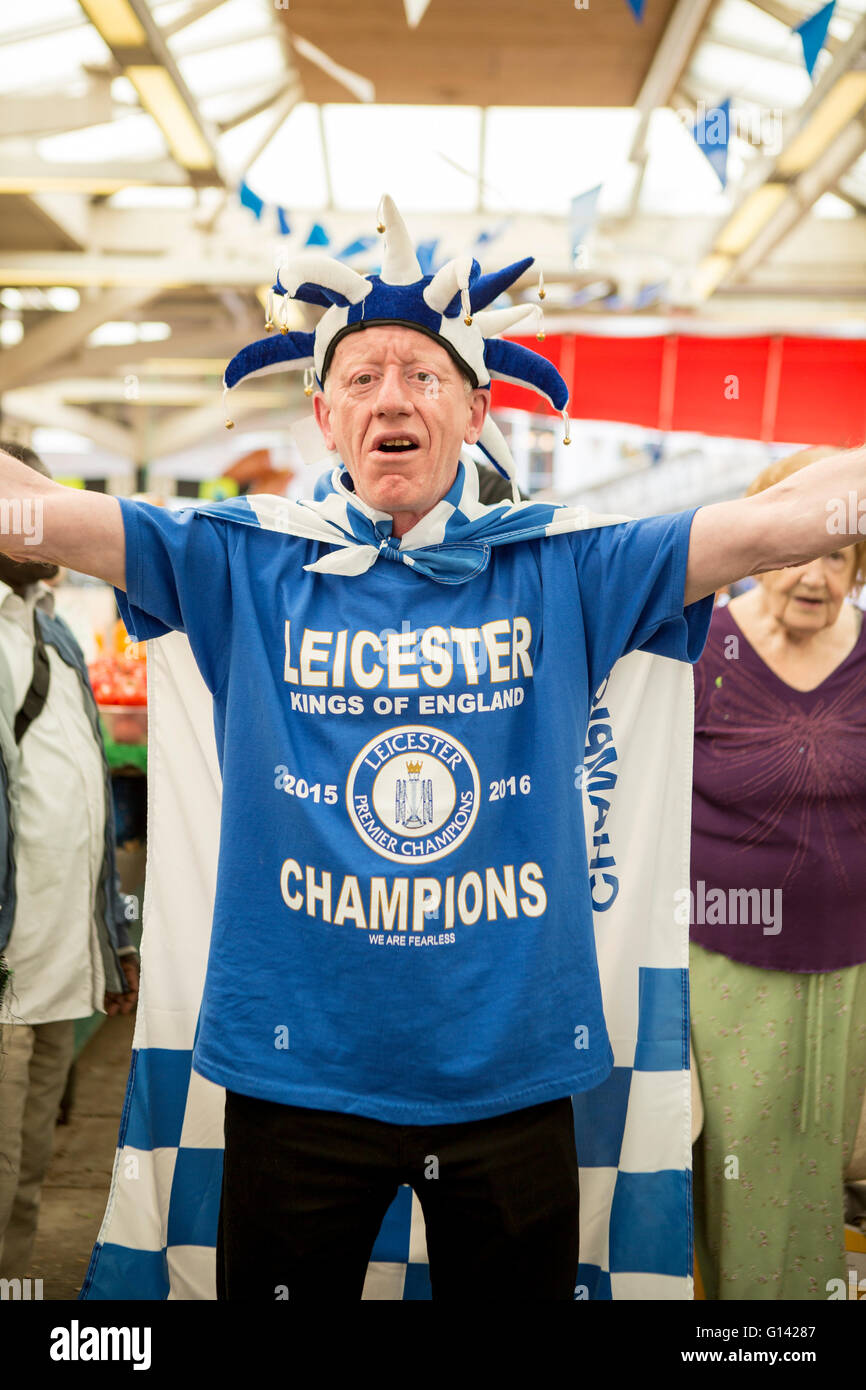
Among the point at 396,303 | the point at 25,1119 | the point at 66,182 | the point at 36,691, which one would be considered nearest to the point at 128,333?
the point at 66,182

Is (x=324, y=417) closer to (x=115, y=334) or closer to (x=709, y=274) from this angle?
(x=709, y=274)

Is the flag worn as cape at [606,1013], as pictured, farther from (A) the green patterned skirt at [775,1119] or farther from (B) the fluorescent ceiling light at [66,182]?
(B) the fluorescent ceiling light at [66,182]

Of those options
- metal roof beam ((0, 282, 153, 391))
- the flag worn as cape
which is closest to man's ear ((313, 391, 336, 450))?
the flag worn as cape

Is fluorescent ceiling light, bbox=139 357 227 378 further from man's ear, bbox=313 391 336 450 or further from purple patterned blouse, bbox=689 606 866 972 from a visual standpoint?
man's ear, bbox=313 391 336 450

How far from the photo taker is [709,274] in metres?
7.28

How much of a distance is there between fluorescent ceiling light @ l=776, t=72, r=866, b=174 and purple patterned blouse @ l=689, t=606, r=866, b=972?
2.82m

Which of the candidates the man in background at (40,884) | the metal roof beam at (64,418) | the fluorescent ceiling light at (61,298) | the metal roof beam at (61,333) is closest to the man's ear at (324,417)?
the man in background at (40,884)

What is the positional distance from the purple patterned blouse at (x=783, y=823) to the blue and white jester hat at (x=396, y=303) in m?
0.85

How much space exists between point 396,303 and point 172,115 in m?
3.91

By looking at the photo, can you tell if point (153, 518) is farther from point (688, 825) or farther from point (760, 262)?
point (760, 262)

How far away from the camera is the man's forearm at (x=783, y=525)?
1.50 metres

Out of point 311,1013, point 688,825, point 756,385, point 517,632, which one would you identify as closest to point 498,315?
point 517,632

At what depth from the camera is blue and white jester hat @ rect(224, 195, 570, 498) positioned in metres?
1.66
